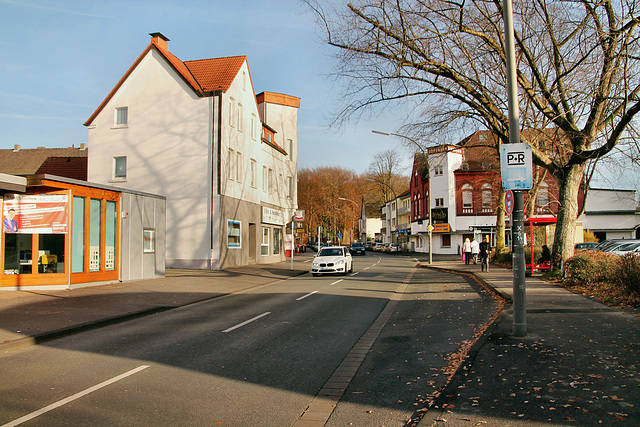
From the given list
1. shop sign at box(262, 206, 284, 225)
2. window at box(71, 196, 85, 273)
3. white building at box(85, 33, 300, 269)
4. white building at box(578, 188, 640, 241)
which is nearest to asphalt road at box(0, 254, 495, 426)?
window at box(71, 196, 85, 273)

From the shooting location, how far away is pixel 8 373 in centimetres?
666

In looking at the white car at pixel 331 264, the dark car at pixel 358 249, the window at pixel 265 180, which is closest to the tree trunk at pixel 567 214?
the white car at pixel 331 264

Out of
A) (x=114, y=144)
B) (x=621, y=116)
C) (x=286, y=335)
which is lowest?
(x=286, y=335)

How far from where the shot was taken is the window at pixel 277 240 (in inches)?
1534

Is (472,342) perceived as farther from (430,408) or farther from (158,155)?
(158,155)

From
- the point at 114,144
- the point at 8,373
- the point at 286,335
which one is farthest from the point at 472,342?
the point at 114,144

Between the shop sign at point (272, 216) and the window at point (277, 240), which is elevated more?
the shop sign at point (272, 216)

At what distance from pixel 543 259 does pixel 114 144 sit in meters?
23.9

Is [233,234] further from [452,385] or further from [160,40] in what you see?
[452,385]

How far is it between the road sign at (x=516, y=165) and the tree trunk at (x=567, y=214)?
11117mm

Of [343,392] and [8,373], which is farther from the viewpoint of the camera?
[8,373]

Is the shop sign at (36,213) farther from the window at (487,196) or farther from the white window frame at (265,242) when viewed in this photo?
the window at (487,196)

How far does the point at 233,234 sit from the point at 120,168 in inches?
304

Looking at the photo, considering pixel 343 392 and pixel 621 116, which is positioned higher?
pixel 621 116
